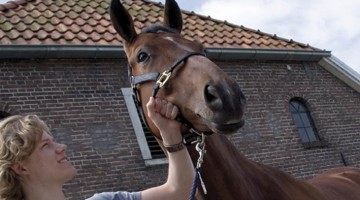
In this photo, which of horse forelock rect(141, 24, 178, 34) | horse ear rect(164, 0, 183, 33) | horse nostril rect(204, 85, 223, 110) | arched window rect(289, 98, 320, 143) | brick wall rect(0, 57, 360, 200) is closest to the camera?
horse nostril rect(204, 85, 223, 110)

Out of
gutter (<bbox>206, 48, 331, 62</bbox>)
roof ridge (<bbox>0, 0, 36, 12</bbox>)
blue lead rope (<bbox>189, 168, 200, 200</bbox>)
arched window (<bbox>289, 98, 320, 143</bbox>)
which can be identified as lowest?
arched window (<bbox>289, 98, 320, 143</bbox>)

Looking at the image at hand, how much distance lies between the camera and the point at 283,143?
490 inches

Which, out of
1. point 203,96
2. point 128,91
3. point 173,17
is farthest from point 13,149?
point 128,91

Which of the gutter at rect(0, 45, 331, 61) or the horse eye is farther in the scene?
the gutter at rect(0, 45, 331, 61)

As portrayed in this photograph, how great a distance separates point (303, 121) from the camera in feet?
43.4

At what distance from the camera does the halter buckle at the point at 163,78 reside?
2.75m

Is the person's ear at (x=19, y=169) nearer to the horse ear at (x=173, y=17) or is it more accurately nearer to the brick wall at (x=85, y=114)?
the horse ear at (x=173, y=17)

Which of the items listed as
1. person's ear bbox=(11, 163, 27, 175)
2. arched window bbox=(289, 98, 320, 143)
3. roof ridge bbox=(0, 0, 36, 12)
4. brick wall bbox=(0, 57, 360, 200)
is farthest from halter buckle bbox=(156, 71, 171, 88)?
arched window bbox=(289, 98, 320, 143)

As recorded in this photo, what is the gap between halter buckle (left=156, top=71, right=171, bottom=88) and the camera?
275cm

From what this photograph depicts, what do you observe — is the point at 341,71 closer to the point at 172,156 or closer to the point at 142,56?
the point at 142,56

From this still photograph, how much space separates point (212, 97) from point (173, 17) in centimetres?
104

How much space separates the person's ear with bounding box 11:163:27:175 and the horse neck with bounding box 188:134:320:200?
896 millimetres

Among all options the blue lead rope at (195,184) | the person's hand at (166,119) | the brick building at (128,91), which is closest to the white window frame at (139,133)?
the brick building at (128,91)

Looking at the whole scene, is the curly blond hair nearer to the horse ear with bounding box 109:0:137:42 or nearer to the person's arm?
the person's arm
